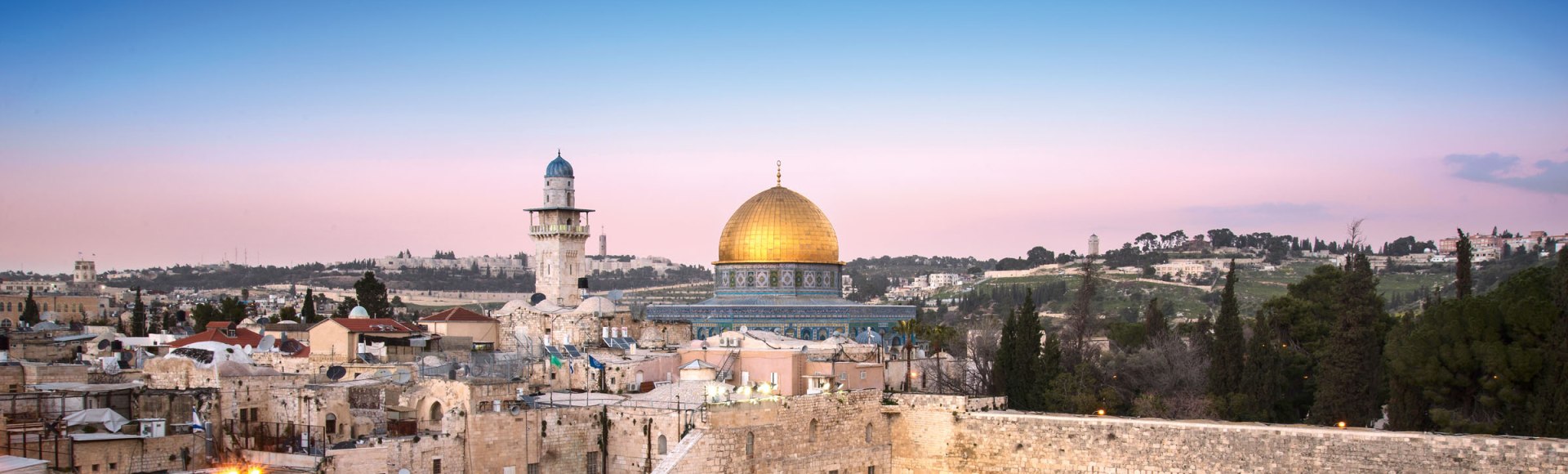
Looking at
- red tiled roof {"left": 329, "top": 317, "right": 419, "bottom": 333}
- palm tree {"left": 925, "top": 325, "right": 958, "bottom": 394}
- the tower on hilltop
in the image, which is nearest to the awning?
→ red tiled roof {"left": 329, "top": 317, "right": 419, "bottom": 333}

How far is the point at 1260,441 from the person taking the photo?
21438mm

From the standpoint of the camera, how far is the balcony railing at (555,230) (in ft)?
134

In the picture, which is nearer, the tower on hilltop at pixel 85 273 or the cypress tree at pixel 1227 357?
the cypress tree at pixel 1227 357

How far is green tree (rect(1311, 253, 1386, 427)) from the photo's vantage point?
2962 centimetres

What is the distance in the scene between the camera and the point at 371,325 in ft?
115

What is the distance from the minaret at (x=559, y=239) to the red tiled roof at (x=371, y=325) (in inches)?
196

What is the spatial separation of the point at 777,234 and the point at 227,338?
13.8 meters

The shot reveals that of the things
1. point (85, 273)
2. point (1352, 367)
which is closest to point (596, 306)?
point (1352, 367)

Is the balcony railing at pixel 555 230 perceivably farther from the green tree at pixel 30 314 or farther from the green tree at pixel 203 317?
the green tree at pixel 30 314

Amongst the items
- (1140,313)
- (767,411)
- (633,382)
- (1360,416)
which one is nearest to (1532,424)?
(1360,416)

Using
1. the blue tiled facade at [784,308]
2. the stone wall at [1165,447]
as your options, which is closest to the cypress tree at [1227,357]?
the stone wall at [1165,447]

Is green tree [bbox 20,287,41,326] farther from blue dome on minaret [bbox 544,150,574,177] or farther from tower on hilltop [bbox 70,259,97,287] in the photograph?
tower on hilltop [bbox 70,259,97,287]

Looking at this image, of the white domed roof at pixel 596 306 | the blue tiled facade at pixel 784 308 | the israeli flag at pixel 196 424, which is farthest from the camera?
the blue tiled facade at pixel 784 308

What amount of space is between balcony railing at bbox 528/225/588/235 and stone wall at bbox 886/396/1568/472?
58.0ft
